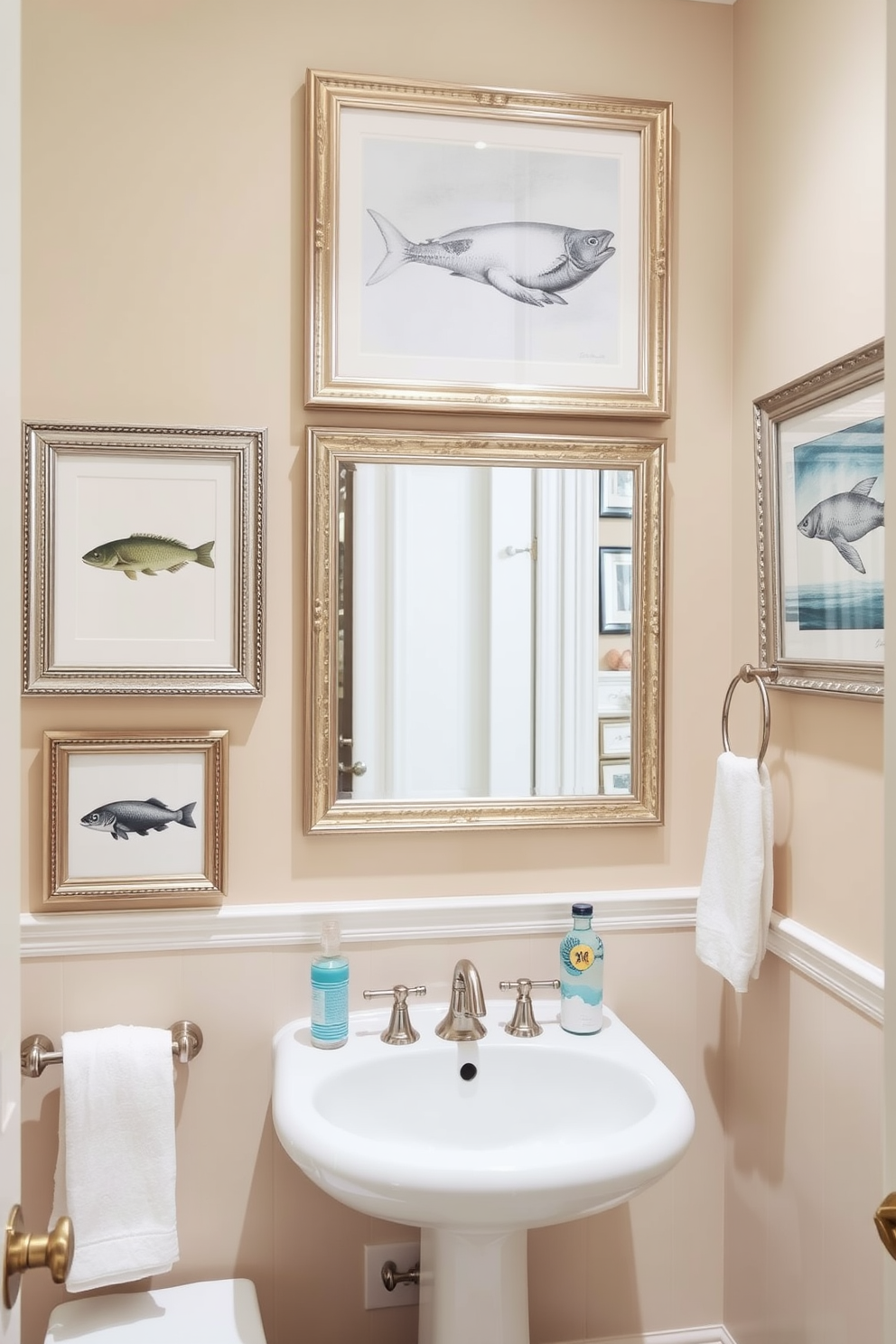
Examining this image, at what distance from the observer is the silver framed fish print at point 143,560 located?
1.55 metres

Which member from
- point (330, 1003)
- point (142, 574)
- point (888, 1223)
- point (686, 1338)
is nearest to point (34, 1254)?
point (888, 1223)

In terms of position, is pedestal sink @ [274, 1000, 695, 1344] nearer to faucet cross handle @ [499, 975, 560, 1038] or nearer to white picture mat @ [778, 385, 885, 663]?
faucet cross handle @ [499, 975, 560, 1038]

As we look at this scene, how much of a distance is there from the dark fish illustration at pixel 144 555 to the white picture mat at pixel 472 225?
15.6 inches

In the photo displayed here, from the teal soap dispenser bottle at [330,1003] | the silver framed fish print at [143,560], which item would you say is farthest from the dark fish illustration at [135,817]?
the teal soap dispenser bottle at [330,1003]

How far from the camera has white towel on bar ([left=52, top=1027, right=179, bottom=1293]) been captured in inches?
57.7

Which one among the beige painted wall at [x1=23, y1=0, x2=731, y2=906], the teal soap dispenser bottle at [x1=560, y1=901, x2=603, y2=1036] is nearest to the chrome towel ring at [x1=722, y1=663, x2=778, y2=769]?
the beige painted wall at [x1=23, y1=0, x2=731, y2=906]

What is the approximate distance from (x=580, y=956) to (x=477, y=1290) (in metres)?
0.51

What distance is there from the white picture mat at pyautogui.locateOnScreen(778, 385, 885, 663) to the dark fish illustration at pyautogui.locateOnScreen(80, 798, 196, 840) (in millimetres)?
1026

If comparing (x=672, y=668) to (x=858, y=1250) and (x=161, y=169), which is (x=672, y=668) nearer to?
(x=858, y=1250)

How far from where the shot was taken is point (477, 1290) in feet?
4.61

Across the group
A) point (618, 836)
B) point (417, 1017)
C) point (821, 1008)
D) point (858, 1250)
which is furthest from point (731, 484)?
point (858, 1250)

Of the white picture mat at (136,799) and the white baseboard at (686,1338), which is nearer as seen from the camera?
the white picture mat at (136,799)

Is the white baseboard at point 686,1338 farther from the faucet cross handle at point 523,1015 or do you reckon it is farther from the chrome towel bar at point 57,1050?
the chrome towel bar at point 57,1050

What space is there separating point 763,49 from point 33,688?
5.32ft
